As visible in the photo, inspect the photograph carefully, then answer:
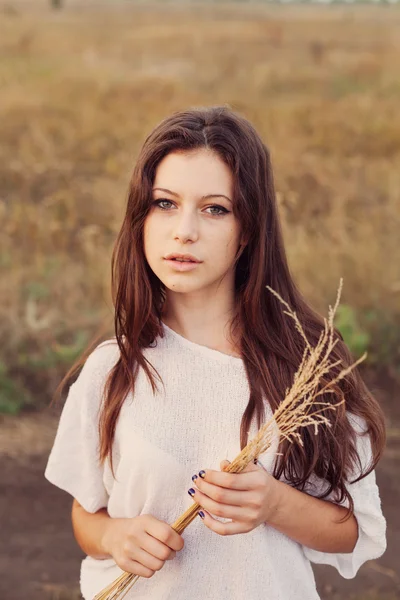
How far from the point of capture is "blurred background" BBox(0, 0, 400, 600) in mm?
3900

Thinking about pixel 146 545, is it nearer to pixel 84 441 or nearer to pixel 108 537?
pixel 108 537

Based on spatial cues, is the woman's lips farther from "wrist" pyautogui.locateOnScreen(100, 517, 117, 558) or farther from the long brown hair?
"wrist" pyautogui.locateOnScreen(100, 517, 117, 558)

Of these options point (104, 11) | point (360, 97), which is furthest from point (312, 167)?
point (104, 11)

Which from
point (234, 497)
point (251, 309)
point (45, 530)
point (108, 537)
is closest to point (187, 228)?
point (251, 309)

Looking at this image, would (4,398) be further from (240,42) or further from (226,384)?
(240,42)

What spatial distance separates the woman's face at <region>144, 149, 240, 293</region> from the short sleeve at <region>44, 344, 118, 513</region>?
0.84 ft

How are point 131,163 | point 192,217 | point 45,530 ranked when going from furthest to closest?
1. point 45,530
2. point 131,163
3. point 192,217

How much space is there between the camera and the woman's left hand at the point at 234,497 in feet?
5.57

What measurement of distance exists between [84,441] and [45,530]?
1.74 metres

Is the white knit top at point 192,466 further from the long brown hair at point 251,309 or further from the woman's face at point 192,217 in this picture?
the woman's face at point 192,217

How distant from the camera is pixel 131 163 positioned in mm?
2539

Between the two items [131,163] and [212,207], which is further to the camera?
[131,163]

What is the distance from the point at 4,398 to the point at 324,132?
3553 mm

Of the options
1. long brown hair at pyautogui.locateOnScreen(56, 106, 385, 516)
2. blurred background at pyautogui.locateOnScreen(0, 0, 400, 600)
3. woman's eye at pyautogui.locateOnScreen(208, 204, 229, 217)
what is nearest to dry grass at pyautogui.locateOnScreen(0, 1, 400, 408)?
blurred background at pyautogui.locateOnScreen(0, 0, 400, 600)
